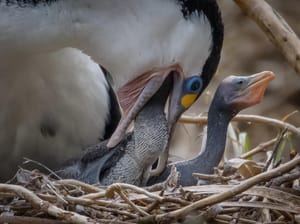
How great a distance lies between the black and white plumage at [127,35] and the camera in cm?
388

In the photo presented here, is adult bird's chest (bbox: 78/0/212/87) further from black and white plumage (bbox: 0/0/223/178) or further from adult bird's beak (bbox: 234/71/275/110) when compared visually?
adult bird's beak (bbox: 234/71/275/110)

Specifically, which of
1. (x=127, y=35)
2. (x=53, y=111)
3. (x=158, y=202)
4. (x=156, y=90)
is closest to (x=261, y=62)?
(x=53, y=111)

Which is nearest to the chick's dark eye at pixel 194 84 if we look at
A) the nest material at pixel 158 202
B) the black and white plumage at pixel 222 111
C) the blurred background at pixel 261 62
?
the black and white plumage at pixel 222 111

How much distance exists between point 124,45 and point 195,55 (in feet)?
0.78

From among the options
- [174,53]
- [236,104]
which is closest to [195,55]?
[174,53]

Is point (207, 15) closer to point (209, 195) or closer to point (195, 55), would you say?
point (195, 55)

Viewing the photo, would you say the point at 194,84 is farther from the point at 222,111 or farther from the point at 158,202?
the point at 158,202

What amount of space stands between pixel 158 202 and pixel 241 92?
950 mm

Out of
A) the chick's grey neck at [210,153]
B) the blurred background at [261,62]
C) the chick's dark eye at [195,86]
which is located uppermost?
the chick's dark eye at [195,86]

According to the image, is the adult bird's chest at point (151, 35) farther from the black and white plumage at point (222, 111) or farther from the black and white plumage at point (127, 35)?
the black and white plumage at point (222, 111)

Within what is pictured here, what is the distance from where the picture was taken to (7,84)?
4.28 metres

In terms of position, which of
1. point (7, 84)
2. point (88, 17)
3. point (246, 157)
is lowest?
point (246, 157)

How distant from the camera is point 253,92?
423 centimetres

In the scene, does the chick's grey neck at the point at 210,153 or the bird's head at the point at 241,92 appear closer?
the chick's grey neck at the point at 210,153
